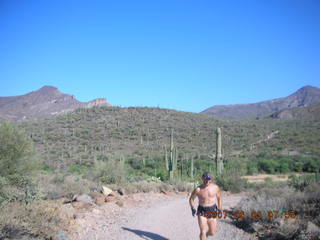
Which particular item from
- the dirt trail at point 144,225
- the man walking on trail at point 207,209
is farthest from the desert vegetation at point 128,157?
the man walking on trail at point 207,209

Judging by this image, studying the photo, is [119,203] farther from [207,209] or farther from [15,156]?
[207,209]

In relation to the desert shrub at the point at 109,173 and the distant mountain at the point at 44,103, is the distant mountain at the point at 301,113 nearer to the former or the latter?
the distant mountain at the point at 44,103

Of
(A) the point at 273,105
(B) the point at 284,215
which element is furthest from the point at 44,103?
(A) the point at 273,105

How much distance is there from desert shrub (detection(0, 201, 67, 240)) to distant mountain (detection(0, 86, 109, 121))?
6924cm

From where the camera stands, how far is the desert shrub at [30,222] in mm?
5984

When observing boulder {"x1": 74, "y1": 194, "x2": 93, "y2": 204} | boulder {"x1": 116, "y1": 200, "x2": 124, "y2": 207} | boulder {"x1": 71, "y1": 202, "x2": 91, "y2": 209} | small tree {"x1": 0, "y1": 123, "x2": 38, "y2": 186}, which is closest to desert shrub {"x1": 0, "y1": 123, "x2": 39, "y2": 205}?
small tree {"x1": 0, "y1": 123, "x2": 38, "y2": 186}

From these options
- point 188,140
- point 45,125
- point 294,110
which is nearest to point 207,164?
point 188,140

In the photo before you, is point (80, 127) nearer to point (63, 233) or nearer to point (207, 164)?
point (207, 164)

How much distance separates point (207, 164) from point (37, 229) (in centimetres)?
2220

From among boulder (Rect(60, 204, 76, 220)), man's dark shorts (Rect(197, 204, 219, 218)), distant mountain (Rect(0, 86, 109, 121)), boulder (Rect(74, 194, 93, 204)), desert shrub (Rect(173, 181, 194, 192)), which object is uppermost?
distant mountain (Rect(0, 86, 109, 121))

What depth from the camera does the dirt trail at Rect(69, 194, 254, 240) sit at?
7.32 meters

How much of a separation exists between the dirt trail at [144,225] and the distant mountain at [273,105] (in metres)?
105

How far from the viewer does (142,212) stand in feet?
33.0

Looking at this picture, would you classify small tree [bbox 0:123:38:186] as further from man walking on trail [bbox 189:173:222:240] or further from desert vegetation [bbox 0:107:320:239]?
man walking on trail [bbox 189:173:222:240]
